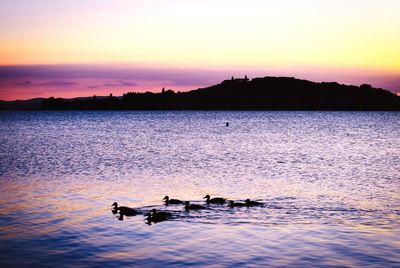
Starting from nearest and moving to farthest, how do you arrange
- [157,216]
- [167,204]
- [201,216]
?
[157,216] < [201,216] < [167,204]

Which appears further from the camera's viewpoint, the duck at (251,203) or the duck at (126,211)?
the duck at (251,203)

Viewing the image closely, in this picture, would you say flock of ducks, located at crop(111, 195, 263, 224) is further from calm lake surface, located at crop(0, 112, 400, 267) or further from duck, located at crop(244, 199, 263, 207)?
calm lake surface, located at crop(0, 112, 400, 267)

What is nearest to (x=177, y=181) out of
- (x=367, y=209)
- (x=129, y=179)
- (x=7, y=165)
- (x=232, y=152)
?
(x=129, y=179)

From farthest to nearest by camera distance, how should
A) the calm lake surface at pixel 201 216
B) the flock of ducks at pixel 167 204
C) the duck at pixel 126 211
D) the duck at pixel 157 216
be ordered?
the duck at pixel 126 211 < the flock of ducks at pixel 167 204 < the duck at pixel 157 216 < the calm lake surface at pixel 201 216

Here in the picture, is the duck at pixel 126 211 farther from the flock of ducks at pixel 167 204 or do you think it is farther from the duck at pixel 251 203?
the duck at pixel 251 203

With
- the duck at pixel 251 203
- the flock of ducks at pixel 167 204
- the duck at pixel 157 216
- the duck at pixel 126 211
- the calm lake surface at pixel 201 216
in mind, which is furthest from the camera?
the duck at pixel 251 203

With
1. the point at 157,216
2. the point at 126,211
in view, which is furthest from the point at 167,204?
the point at 157,216

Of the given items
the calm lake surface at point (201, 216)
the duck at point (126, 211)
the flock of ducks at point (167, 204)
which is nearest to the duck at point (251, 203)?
the flock of ducks at point (167, 204)

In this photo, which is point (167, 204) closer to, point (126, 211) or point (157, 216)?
point (126, 211)

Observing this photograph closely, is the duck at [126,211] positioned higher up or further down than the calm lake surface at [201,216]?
higher up

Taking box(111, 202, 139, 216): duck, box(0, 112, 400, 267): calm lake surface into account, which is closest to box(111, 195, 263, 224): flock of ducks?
box(111, 202, 139, 216): duck

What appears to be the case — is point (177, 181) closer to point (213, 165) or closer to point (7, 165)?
point (213, 165)

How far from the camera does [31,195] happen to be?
97.6 feet

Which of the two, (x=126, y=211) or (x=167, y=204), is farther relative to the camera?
(x=167, y=204)
